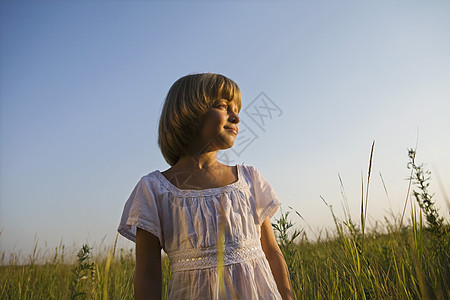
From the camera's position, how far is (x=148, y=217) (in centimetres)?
166

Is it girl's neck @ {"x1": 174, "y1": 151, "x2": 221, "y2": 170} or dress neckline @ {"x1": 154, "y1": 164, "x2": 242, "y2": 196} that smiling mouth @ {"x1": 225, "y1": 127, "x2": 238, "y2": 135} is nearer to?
girl's neck @ {"x1": 174, "y1": 151, "x2": 221, "y2": 170}

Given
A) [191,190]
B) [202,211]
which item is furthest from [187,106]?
[202,211]

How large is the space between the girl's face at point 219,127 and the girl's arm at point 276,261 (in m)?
0.56

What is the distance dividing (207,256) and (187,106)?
894 mm

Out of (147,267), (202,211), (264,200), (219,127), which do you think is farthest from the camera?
(264,200)

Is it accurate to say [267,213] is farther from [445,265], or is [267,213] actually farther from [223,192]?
[445,265]

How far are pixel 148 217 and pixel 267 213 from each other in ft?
2.35

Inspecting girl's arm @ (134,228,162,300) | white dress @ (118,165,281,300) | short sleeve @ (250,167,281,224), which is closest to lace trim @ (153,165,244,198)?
white dress @ (118,165,281,300)

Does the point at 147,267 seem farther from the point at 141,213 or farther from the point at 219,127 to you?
the point at 219,127

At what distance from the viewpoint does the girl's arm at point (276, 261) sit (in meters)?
1.78

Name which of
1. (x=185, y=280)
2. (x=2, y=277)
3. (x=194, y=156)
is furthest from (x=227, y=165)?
(x=2, y=277)

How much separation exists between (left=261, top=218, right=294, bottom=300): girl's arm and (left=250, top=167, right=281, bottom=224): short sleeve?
0.07 m

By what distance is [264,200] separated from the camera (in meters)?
1.95

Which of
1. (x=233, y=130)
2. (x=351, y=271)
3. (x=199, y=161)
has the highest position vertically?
(x=233, y=130)
